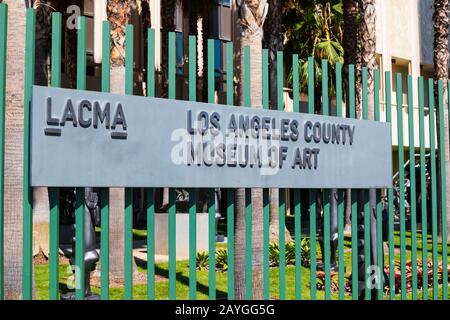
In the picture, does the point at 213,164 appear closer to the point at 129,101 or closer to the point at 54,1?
the point at 129,101

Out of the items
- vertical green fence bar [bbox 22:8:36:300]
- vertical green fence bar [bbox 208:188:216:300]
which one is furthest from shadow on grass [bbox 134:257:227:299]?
vertical green fence bar [bbox 22:8:36:300]

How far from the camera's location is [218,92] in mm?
29453

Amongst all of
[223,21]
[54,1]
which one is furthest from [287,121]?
[223,21]

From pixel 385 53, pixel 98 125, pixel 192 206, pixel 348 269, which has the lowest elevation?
pixel 348 269

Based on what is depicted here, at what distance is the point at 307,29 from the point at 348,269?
13.3 m

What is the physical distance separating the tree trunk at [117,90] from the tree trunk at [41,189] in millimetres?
2407

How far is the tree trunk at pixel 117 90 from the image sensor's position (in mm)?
11617

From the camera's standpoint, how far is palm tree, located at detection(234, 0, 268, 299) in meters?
7.66

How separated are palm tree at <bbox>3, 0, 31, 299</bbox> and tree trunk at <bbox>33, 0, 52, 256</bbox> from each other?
26.8 feet

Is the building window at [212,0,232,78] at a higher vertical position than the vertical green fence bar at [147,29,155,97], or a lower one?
higher

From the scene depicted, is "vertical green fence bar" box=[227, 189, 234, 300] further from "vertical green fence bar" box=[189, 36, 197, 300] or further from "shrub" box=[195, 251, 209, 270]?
"shrub" box=[195, 251, 209, 270]

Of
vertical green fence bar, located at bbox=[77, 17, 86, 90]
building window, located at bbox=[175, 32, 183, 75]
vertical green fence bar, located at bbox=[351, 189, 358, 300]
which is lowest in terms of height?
vertical green fence bar, located at bbox=[351, 189, 358, 300]

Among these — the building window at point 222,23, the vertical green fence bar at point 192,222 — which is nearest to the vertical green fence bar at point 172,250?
the vertical green fence bar at point 192,222

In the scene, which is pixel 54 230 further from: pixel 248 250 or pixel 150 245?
pixel 248 250
